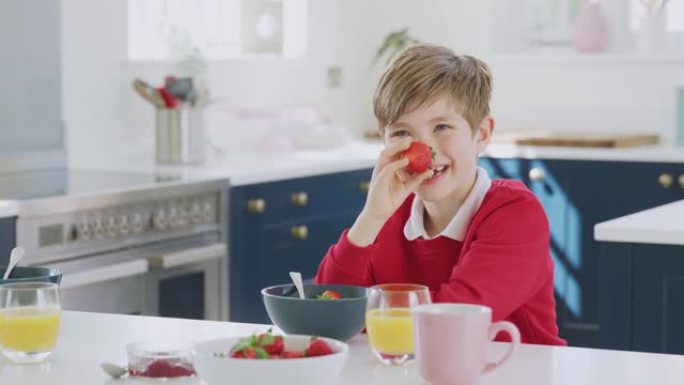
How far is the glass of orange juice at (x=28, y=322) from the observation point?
5.59 ft

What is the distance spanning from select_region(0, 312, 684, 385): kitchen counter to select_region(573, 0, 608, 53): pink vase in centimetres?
393

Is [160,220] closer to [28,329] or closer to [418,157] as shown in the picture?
[418,157]

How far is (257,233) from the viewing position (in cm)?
426

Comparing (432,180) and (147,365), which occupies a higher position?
(432,180)

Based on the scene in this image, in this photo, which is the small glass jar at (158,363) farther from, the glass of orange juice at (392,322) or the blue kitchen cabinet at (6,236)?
the blue kitchen cabinet at (6,236)

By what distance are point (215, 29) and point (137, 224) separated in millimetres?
1701

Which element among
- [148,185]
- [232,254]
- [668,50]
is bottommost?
[232,254]

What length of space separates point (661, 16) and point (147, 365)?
169 inches

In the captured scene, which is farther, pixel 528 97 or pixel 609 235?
pixel 528 97

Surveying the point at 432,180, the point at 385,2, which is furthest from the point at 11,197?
the point at 385,2

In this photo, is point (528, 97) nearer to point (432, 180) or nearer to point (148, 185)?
point (148, 185)

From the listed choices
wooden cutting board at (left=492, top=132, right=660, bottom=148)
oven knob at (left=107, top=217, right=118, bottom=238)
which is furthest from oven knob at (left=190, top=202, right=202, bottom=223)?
wooden cutting board at (left=492, top=132, right=660, bottom=148)

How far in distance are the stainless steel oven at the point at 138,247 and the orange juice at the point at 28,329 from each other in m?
1.60

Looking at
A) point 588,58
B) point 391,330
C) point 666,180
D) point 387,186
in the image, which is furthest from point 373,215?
point 588,58
